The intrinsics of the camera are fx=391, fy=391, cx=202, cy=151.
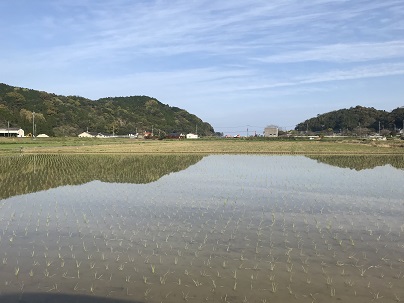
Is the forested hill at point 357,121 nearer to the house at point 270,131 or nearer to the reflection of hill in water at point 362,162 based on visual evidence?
the house at point 270,131

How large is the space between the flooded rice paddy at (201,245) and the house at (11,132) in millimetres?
79329

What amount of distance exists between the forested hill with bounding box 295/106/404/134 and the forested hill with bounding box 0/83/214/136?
46393 mm

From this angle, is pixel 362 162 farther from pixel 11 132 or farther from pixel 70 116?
pixel 70 116

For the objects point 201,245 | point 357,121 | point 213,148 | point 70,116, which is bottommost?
point 201,245

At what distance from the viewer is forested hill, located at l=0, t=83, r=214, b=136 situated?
98812 mm

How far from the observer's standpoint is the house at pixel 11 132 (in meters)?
84.8

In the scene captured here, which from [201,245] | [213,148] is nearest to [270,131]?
[213,148]

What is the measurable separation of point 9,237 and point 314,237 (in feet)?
19.7

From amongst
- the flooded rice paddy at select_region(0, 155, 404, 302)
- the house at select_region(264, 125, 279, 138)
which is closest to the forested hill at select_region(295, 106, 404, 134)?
the house at select_region(264, 125, 279, 138)

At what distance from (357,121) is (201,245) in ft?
479

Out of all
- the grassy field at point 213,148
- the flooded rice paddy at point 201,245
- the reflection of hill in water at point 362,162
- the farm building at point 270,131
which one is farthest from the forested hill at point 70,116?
the flooded rice paddy at point 201,245

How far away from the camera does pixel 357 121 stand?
5556 inches

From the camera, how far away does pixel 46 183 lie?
631 inches

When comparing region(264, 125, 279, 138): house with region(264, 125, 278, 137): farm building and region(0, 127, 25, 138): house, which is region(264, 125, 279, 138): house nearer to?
region(264, 125, 278, 137): farm building
